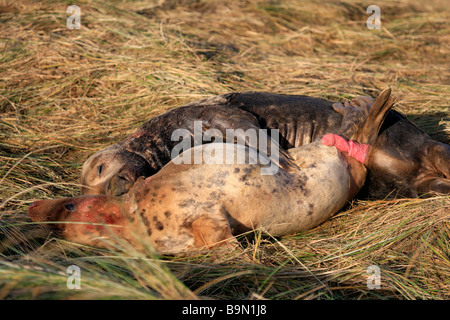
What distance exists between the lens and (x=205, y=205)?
2.92m

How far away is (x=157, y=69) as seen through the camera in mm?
5504

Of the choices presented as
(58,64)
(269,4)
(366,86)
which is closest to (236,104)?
(366,86)

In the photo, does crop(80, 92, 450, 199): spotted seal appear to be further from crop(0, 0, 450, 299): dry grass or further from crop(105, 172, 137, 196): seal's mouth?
crop(0, 0, 450, 299): dry grass

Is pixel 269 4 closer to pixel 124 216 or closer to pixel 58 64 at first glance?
pixel 58 64

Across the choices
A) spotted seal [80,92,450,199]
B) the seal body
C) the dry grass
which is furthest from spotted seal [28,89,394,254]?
spotted seal [80,92,450,199]

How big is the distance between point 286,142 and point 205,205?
1.34 m

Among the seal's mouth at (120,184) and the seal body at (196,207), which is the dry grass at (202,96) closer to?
the seal body at (196,207)

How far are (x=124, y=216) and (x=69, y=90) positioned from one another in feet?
9.82

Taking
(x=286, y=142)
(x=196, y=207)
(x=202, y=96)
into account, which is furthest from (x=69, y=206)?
(x=202, y=96)

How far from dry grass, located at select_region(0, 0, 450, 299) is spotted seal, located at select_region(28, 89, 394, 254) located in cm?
12

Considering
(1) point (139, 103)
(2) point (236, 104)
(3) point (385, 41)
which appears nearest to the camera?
(2) point (236, 104)

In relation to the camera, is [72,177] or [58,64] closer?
[72,177]

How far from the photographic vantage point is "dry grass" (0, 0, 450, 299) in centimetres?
254

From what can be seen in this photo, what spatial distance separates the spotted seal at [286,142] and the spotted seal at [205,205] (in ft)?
1.80
